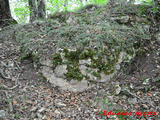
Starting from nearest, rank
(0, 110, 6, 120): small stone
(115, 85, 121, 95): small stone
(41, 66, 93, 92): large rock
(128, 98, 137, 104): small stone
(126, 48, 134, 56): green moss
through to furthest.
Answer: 1. (0, 110, 6, 120): small stone
2. (128, 98, 137, 104): small stone
3. (115, 85, 121, 95): small stone
4. (41, 66, 93, 92): large rock
5. (126, 48, 134, 56): green moss

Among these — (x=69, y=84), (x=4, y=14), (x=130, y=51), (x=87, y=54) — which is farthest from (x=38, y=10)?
(x=130, y=51)

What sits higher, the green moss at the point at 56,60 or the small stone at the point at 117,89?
the green moss at the point at 56,60

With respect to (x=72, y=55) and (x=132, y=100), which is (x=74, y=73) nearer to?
(x=72, y=55)

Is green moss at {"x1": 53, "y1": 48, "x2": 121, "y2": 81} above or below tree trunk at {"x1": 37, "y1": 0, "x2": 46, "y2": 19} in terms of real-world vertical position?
below

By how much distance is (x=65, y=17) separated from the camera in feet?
17.0

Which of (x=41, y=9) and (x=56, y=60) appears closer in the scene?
(x=56, y=60)

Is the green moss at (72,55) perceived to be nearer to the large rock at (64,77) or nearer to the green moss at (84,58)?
the green moss at (84,58)

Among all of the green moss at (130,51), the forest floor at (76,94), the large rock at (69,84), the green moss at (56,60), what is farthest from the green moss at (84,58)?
the green moss at (130,51)

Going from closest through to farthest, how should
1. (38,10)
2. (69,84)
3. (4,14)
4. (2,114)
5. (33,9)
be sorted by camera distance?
1. (2,114)
2. (69,84)
3. (4,14)
4. (33,9)
5. (38,10)

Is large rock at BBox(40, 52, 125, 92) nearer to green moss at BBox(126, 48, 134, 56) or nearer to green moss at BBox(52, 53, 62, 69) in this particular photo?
green moss at BBox(52, 53, 62, 69)

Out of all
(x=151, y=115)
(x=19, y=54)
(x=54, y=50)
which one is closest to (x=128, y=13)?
(x=54, y=50)

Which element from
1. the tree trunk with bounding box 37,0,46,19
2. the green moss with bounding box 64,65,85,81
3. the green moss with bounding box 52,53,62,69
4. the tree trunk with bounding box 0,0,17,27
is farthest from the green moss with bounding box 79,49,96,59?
the tree trunk with bounding box 37,0,46,19

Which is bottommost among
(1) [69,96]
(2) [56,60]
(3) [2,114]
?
(1) [69,96]

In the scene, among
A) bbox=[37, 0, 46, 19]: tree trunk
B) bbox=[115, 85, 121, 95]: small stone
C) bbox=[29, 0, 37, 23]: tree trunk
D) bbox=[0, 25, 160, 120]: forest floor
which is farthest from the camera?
bbox=[37, 0, 46, 19]: tree trunk
